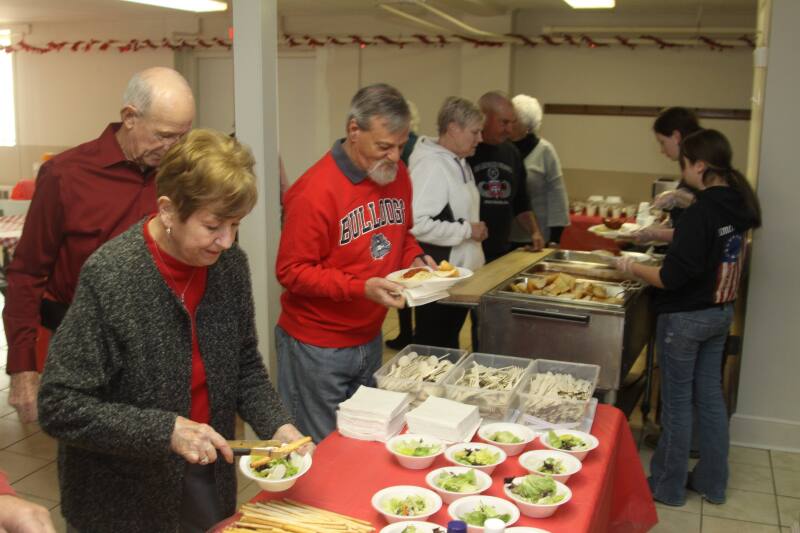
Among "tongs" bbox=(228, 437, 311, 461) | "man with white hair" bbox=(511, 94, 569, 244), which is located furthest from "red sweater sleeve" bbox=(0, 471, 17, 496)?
"man with white hair" bbox=(511, 94, 569, 244)

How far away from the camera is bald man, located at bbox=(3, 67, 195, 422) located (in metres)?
2.07

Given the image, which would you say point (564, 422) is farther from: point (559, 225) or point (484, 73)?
point (484, 73)

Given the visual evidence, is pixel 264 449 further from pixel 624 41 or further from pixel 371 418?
pixel 624 41

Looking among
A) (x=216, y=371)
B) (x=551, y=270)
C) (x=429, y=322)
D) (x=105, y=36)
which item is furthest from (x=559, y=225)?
(x=105, y=36)

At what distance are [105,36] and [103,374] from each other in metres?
8.92

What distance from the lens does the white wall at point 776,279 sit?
11.8 feet

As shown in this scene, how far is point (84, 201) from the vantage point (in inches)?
83.1

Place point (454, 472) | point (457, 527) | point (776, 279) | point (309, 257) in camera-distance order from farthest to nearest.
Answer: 1. point (776, 279)
2. point (309, 257)
3. point (454, 472)
4. point (457, 527)

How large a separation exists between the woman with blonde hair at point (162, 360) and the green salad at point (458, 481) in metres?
0.34

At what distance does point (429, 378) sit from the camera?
7.50 ft

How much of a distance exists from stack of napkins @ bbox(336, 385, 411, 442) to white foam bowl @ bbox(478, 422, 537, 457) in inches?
8.6

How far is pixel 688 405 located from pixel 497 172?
5.03ft

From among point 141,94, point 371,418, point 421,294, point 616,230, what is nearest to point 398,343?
point 616,230

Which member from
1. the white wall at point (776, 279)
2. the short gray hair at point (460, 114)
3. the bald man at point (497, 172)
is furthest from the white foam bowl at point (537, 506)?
the bald man at point (497, 172)
